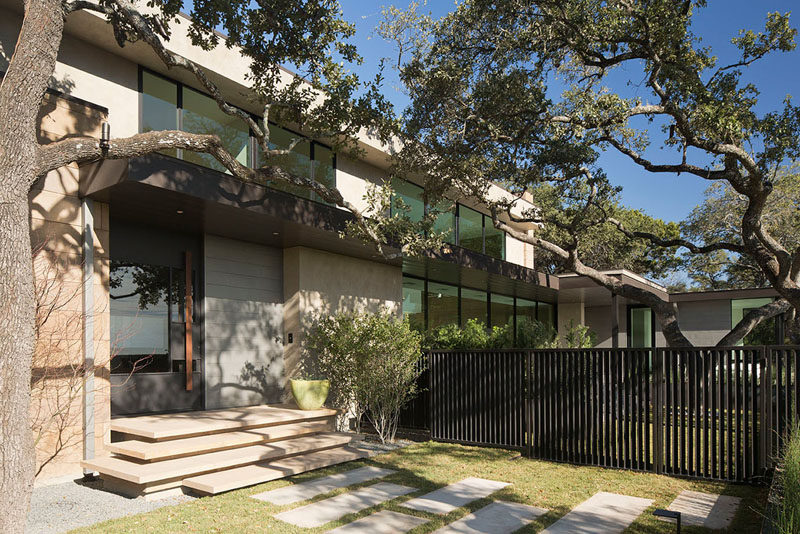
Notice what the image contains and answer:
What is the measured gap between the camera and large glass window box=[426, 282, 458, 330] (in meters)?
14.8

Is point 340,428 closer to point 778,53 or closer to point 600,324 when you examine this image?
point 778,53

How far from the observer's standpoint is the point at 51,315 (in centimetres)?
679

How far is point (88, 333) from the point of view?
707cm

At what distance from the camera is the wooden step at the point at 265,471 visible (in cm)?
630

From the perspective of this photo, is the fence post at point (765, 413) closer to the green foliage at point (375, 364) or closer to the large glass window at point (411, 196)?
the green foliage at point (375, 364)

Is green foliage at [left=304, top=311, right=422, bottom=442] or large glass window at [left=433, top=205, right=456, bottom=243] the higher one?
large glass window at [left=433, top=205, right=456, bottom=243]

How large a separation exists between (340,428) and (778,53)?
9746 mm

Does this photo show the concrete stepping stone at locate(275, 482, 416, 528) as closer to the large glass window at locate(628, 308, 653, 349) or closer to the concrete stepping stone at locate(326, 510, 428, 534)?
the concrete stepping stone at locate(326, 510, 428, 534)

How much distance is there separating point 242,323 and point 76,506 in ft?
15.3

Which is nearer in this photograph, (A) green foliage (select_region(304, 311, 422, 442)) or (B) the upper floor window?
(B) the upper floor window

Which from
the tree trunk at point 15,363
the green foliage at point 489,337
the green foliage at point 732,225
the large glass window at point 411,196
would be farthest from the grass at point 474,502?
the green foliage at point 732,225

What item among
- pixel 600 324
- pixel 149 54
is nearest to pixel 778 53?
pixel 149 54

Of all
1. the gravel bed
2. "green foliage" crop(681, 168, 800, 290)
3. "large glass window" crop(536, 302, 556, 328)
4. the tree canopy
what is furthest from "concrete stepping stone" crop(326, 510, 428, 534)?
"green foliage" crop(681, 168, 800, 290)

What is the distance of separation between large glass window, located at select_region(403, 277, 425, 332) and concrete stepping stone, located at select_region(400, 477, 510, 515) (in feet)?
22.8
